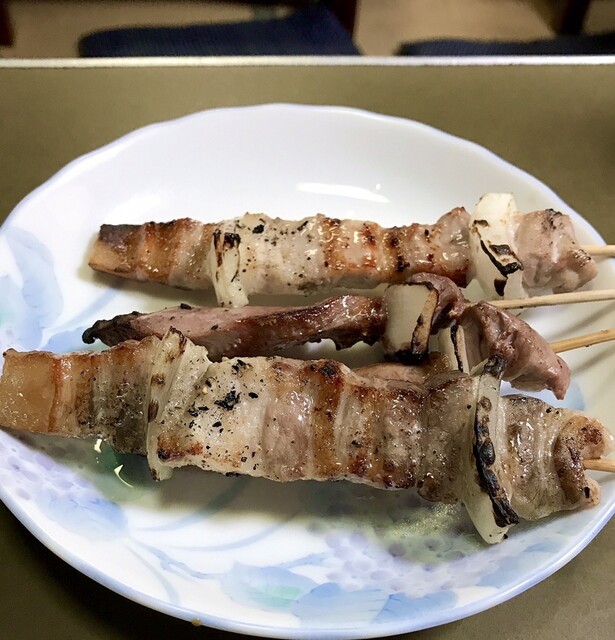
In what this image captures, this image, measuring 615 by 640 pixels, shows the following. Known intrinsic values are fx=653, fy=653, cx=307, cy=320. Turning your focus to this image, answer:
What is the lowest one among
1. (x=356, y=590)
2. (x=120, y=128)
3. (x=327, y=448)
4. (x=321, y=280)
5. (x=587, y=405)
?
(x=356, y=590)

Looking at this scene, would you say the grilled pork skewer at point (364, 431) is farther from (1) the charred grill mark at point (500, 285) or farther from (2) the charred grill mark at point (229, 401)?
(1) the charred grill mark at point (500, 285)

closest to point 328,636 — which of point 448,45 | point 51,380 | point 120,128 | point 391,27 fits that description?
point 51,380

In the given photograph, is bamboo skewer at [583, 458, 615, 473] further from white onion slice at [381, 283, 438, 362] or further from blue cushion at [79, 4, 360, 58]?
blue cushion at [79, 4, 360, 58]

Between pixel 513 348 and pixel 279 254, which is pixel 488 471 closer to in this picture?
pixel 513 348

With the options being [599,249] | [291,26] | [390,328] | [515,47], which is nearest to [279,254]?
[390,328]

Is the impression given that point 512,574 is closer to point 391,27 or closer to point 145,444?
point 145,444

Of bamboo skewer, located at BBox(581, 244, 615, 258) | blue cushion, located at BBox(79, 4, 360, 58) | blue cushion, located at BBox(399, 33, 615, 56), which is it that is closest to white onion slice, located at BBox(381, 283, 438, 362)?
bamboo skewer, located at BBox(581, 244, 615, 258)

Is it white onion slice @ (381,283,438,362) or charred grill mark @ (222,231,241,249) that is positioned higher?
charred grill mark @ (222,231,241,249)
